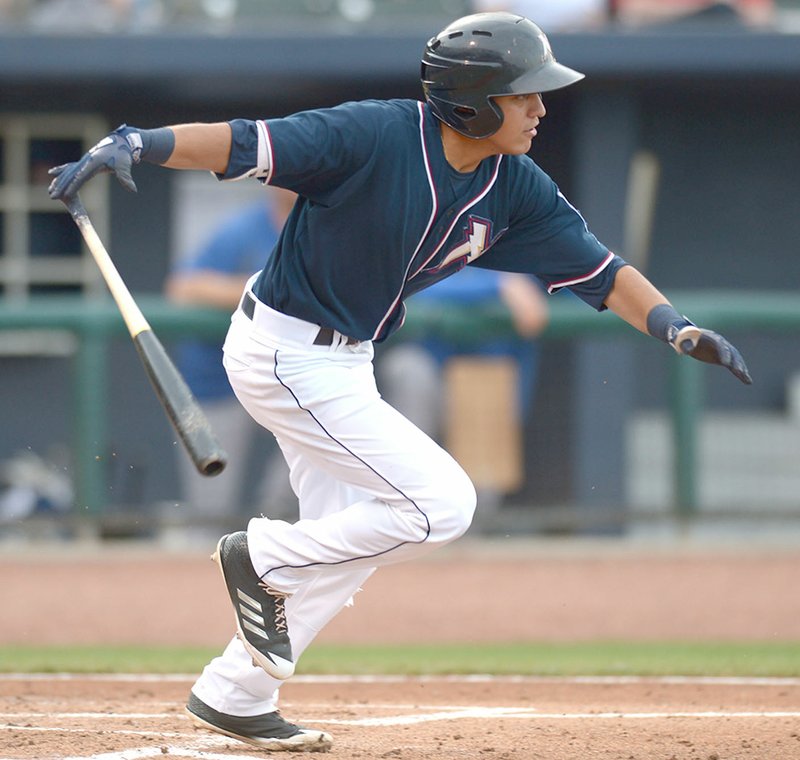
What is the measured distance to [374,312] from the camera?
402 cm

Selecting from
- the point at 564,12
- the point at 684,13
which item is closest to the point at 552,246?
the point at 564,12

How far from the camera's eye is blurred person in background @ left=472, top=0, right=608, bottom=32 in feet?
33.7

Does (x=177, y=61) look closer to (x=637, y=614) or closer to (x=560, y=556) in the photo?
(x=560, y=556)

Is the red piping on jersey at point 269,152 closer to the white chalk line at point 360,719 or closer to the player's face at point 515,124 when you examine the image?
the player's face at point 515,124

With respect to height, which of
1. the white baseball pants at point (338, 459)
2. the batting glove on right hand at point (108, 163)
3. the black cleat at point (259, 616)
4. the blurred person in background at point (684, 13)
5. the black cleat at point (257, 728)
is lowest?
the black cleat at point (257, 728)

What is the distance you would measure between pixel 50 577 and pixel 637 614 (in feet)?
10.00

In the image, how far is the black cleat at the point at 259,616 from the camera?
401 centimetres

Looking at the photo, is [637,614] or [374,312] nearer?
[374,312]

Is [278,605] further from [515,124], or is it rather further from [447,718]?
[515,124]

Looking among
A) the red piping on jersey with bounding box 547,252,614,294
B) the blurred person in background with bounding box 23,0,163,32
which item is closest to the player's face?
the red piping on jersey with bounding box 547,252,614,294

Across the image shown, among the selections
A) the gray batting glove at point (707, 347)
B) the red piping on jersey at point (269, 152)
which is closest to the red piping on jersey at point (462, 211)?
the red piping on jersey at point (269, 152)

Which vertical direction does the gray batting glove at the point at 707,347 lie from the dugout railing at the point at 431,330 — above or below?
above

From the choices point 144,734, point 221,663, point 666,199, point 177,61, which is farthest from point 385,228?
point 666,199

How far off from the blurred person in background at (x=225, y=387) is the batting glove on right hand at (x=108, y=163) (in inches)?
151
